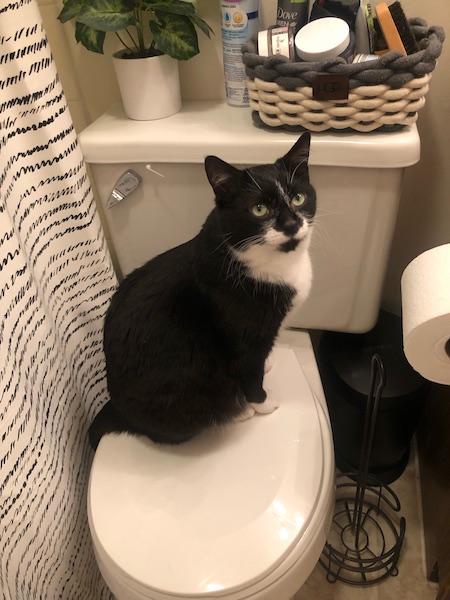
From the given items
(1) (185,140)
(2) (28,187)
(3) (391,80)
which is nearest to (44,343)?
(2) (28,187)

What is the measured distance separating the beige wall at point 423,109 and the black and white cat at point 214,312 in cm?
34

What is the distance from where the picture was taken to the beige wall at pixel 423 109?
0.81 metres

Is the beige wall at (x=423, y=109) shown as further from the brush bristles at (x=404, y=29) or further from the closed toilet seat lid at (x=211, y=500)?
the closed toilet seat lid at (x=211, y=500)

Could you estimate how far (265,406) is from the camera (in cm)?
79

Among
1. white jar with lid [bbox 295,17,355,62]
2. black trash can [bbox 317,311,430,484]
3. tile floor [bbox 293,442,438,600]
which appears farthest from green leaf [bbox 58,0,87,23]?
tile floor [bbox 293,442,438,600]

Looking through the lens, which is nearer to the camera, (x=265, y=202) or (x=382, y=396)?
(x=265, y=202)

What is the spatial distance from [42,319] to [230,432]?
0.37m

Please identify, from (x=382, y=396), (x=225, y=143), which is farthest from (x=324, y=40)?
(x=382, y=396)

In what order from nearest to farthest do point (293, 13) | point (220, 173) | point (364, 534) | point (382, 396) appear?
point (220, 173) < point (293, 13) < point (382, 396) < point (364, 534)

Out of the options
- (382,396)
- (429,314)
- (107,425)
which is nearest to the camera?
(429,314)

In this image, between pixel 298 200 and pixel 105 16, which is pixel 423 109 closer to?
pixel 298 200

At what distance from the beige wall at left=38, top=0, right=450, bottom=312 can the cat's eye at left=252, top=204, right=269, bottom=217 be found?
0.38 meters

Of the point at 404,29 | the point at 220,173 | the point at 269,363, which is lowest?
the point at 269,363

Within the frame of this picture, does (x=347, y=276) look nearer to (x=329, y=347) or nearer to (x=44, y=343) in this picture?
(x=329, y=347)
